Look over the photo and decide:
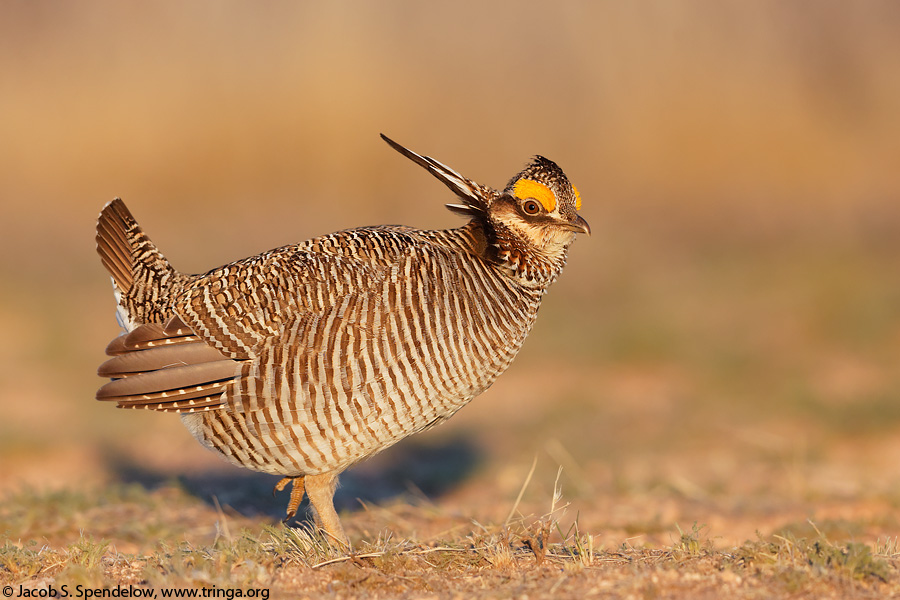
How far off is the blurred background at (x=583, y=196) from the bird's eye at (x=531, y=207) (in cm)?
188

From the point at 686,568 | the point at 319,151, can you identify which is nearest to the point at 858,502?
the point at 686,568

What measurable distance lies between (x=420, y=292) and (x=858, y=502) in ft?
11.1

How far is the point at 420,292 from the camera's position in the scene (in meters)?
4.20

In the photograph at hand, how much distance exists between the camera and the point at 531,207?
14.8 ft

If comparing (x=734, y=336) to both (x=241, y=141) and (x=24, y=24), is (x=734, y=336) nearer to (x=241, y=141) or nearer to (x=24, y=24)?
(x=241, y=141)

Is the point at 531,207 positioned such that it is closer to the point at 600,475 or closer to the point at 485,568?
the point at 485,568

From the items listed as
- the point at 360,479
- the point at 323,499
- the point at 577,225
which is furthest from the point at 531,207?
the point at 360,479

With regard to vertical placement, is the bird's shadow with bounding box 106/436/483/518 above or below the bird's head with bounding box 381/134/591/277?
below

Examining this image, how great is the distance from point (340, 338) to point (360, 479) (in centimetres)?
318

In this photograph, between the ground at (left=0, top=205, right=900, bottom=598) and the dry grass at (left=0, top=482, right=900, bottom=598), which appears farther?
the ground at (left=0, top=205, right=900, bottom=598)

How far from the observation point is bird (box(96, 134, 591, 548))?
13.4ft

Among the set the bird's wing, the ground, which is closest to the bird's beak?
the bird's wing

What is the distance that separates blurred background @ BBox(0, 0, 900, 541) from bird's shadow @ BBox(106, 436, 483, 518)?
6 centimetres

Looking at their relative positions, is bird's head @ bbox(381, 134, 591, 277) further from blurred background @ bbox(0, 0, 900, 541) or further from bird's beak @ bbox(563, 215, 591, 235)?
blurred background @ bbox(0, 0, 900, 541)
